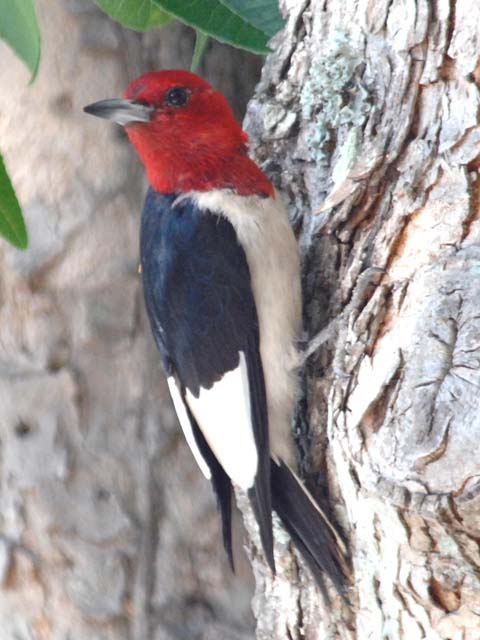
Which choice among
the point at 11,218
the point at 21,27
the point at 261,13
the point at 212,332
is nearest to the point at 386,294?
the point at 212,332

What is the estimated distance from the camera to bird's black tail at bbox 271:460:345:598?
175cm

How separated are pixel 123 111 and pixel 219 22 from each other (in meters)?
0.38

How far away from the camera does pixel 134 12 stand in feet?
6.73

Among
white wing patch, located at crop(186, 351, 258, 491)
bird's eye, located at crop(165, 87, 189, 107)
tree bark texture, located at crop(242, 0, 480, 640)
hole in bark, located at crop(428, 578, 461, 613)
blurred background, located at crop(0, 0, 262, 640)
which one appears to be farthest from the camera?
blurred background, located at crop(0, 0, 262, 640)

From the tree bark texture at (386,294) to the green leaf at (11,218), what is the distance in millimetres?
541

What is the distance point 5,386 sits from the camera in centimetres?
241

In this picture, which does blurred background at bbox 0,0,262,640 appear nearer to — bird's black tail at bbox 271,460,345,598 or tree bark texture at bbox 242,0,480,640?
tree bark texture at bbox 242,0,480,640

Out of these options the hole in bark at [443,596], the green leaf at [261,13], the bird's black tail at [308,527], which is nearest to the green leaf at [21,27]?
the green leaf at [261,13]

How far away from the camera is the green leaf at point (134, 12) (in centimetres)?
201

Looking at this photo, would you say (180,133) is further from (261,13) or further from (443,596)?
(443,596)

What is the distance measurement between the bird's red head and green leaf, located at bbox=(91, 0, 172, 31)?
0.11 meters

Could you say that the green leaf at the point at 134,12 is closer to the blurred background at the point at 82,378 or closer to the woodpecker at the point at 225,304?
the woodpecker at the point at 225,304

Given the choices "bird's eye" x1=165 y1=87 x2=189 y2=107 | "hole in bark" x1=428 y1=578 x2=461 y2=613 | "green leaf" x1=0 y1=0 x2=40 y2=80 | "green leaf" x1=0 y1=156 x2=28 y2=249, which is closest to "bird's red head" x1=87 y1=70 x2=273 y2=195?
"bird's eye" x1=165 y1=87 x2=189 y2=107

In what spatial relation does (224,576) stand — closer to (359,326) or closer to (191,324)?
(191,324)
